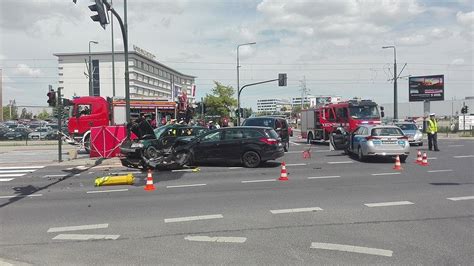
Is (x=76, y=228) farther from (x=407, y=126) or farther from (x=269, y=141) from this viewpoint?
(x=407, y=126)

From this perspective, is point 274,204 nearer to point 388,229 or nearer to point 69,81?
point 388,229

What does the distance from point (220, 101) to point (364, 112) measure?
48.6 meters

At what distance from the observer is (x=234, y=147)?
1614 cm

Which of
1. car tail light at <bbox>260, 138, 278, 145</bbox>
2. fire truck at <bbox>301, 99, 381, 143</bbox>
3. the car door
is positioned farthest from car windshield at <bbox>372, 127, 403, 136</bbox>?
fire truck at <bbox>301, 99, 381, 143</bbox>

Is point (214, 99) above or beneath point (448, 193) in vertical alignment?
above

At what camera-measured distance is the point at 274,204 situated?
885 cm

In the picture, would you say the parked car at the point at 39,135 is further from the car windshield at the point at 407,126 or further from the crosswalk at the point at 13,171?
the car windshield at the point at 407,126

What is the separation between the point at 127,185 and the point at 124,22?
8.06 metres

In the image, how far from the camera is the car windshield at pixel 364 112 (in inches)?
1050

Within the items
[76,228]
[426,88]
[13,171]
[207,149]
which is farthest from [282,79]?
[76,228]

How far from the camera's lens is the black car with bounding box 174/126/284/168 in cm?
1593

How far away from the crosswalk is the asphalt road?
1.45 meters

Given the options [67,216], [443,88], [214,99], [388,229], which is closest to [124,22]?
[67,216]

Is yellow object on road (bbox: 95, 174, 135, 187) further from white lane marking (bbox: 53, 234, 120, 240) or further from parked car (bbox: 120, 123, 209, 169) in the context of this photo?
white lane marking (bbox: 53, 234, 120, 240)
